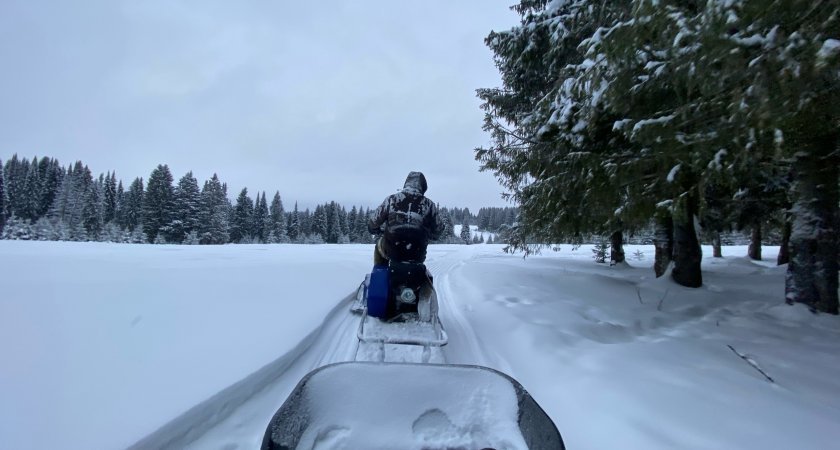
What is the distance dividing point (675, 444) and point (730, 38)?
110 inches

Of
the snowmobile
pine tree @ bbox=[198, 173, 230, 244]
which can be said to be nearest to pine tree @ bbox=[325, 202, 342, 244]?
pine tree @ bbox=[198, 173, 230, 244]

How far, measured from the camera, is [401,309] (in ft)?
13.0

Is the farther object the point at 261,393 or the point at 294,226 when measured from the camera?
the point at 294,226

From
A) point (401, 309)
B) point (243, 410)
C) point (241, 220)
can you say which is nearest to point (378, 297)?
point (401, 309)

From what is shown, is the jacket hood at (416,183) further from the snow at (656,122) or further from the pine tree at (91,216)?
the pine tree at (91,216)

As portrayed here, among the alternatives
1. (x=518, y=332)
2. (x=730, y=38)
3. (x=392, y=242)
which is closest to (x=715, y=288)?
(x=518, y=332)

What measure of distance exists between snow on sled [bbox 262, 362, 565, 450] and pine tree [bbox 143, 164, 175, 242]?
167 feet

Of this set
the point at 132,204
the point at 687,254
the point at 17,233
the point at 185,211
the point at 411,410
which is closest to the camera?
the point at 411,410

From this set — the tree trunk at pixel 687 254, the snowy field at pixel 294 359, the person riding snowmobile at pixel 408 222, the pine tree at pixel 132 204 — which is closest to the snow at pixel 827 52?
the snowy field at pixel 294 359

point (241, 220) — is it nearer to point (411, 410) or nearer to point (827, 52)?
point (411, 410)

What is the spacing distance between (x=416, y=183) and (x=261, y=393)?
112 inches

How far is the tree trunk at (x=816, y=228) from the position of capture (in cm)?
436

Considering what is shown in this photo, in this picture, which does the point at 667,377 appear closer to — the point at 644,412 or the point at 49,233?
the point at 644,412

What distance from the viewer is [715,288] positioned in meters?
7.25
